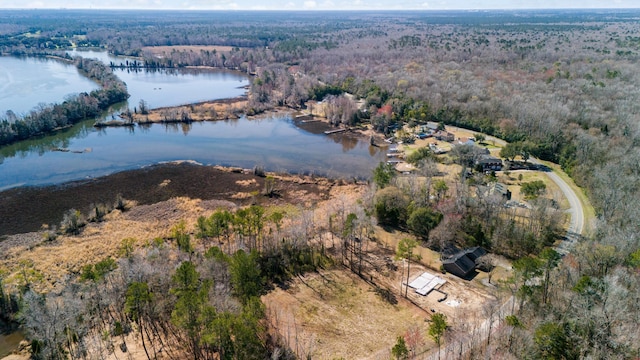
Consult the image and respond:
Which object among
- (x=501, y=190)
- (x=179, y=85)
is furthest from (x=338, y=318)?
(x=179, y=85)

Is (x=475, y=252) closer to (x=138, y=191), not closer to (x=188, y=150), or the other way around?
(x=138, y=191)

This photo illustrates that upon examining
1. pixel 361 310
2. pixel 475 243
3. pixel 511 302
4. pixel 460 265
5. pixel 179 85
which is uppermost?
pixel 179 85

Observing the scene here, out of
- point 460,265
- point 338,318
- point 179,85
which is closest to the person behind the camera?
point 338,318

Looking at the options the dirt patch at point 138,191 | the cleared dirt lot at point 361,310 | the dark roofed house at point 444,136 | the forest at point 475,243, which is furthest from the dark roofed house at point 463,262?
the dark roofed house at point 444,136

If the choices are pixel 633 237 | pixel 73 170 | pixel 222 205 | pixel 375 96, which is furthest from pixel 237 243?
pixel 375 96

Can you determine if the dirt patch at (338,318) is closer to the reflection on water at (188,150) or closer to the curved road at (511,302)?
the curved road at (511,302)

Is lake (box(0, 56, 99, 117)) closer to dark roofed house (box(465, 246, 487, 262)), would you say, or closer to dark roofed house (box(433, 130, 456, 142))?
dark roofed house (box(433, 130, 456, 142))

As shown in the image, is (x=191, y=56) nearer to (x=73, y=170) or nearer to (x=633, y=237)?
(x=73, y=170)
